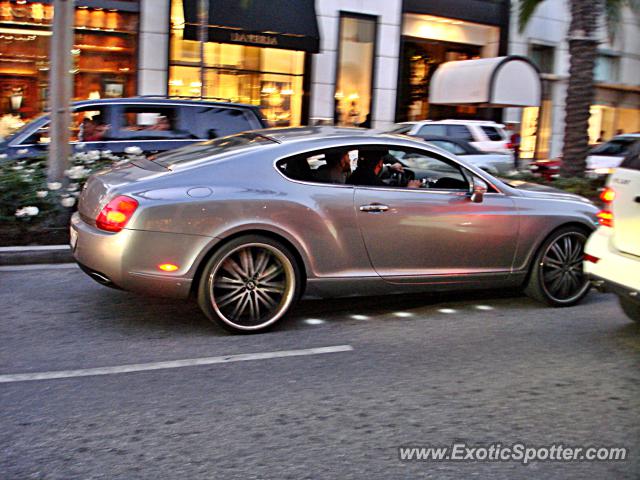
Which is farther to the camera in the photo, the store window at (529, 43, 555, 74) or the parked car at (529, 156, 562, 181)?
the store window at (529, 43, 555, 74)

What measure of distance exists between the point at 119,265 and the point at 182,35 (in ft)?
43.4

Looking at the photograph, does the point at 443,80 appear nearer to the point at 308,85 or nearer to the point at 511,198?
the point at 308,85

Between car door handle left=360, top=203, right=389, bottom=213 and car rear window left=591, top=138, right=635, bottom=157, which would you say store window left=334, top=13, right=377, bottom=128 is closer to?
car rear window left=591, top=138, right=635, bottom=157

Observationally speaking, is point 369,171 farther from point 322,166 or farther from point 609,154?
point 609,154

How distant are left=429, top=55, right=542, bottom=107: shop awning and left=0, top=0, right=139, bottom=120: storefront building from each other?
8.46m

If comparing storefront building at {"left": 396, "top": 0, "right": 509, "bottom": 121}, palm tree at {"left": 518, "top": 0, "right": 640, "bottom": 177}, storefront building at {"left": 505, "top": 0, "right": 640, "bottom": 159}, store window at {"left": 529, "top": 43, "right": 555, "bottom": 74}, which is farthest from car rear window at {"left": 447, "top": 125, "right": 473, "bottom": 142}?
store window at {"left": 529, "top": 43, "right": 555, "bottom": 74}

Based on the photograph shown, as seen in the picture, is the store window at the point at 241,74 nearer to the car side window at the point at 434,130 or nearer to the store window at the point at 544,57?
the car side window at the point at 434,130

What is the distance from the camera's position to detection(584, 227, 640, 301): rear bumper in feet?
18.0

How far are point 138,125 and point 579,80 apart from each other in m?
7.58

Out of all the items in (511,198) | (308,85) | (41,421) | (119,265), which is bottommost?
(41,421)

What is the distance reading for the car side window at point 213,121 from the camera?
10.8m

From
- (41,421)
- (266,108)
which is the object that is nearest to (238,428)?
(41,421)

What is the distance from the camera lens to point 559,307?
22.8 ft

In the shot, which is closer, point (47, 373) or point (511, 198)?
point (47, 373)
